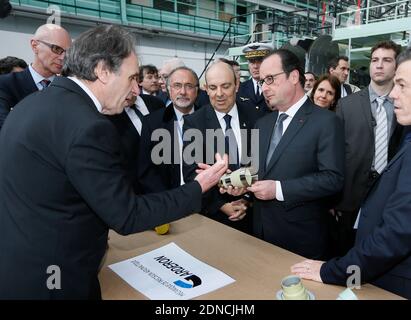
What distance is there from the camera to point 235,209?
7.37ft

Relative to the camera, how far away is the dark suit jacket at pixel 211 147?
7.74ft

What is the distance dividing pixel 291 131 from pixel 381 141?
1.26m

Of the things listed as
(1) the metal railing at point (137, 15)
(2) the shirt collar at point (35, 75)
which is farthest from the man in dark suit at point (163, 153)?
(1) the metal railing at point (137, 15)

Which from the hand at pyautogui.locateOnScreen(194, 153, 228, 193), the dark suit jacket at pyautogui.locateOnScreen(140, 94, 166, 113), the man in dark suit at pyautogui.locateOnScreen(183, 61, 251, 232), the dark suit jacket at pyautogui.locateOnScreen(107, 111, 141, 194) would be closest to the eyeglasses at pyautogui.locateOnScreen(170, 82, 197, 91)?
the dark suit jacket at pyautogui.locateOnScreen(140, 94, 166, 113)

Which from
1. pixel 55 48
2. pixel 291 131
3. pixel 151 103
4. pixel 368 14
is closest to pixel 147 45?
pixel 368 14

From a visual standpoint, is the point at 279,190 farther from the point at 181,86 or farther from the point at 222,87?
the point at 181,86

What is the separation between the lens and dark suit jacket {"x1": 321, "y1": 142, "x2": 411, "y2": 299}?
4.10 ft

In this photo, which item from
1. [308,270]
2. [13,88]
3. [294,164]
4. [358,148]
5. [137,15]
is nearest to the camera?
[308,270]

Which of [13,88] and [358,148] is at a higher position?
[13,88]

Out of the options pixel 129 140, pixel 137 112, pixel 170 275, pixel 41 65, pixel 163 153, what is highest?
pixel 41 65

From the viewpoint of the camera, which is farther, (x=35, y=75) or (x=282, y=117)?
(x=35, y=75)

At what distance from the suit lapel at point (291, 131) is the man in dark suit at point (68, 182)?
99 centimetres

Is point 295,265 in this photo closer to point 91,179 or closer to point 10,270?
point 91,179

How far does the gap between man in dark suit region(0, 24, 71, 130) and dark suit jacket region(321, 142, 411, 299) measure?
229 cm
